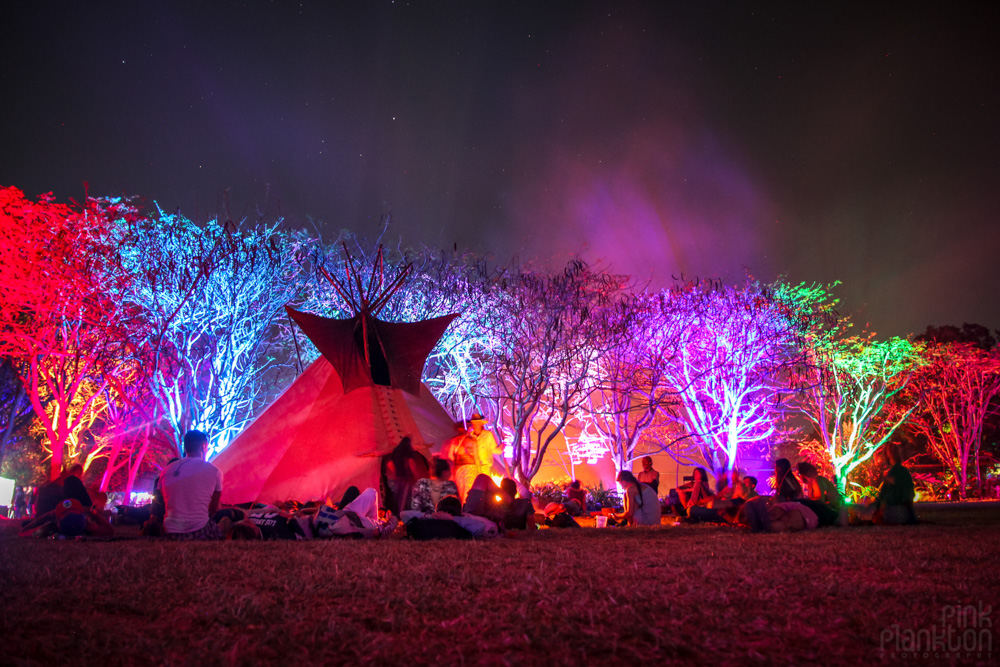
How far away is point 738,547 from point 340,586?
4.41m

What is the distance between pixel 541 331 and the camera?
20188 millimetres

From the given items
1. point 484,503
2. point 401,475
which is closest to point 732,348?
point 401,475

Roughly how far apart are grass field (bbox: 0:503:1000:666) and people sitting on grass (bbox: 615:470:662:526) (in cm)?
522

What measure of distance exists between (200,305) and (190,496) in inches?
481

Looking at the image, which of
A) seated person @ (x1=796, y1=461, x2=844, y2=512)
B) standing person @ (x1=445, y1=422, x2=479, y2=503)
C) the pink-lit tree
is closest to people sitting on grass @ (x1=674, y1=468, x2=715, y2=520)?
seated person @ (x1=796, y1=461, x2=844, y2=512)

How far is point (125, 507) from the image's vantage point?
1377cm

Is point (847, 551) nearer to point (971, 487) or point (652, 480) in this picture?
point (652, 480)

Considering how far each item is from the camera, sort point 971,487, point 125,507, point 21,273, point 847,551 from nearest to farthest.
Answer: point 847,551 → point 125,507 → point 21,273 → point 971,487

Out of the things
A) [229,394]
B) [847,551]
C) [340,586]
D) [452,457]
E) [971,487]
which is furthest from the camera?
[971,487]

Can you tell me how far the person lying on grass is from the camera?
9008mm

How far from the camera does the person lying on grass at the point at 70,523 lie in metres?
9.01

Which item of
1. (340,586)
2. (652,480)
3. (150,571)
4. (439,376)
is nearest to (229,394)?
(439,376)

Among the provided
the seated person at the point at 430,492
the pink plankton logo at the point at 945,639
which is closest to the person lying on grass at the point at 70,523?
the seated person at the point at 430,492

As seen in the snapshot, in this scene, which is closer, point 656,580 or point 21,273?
point 656,580
